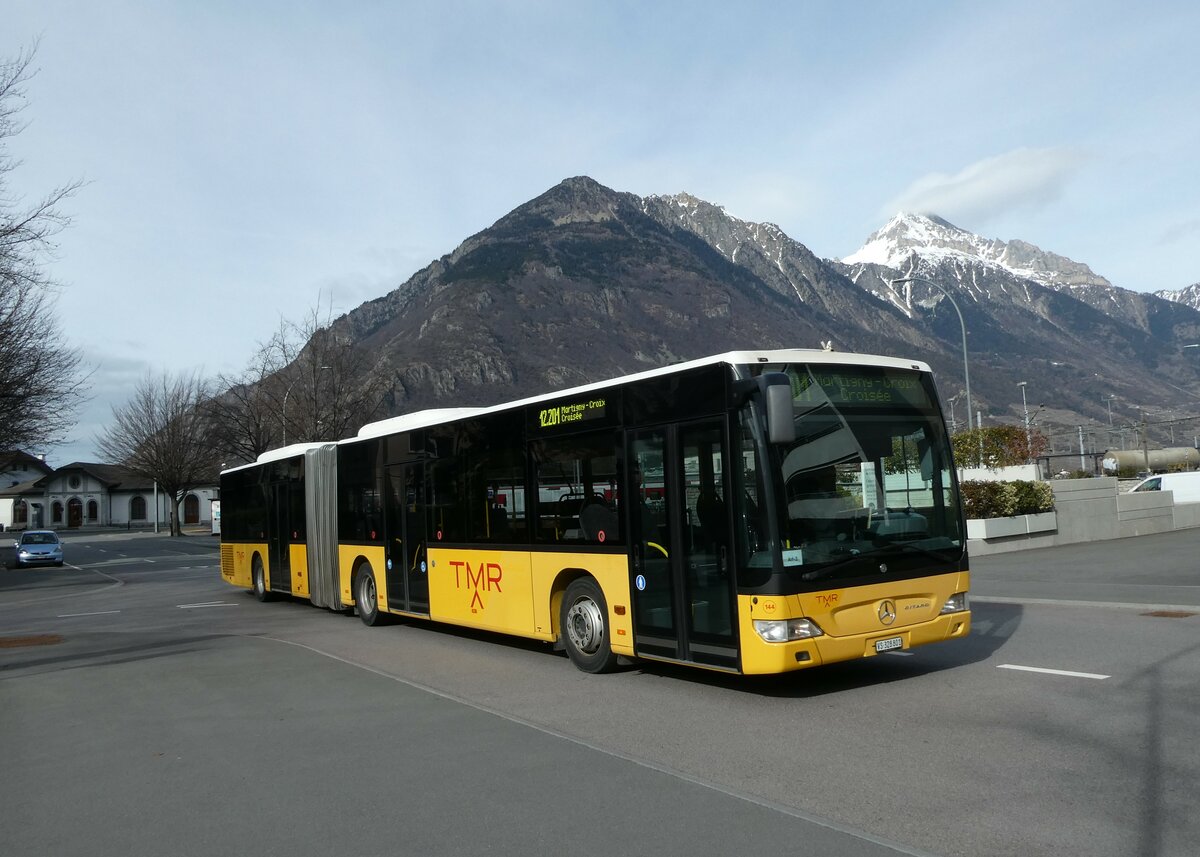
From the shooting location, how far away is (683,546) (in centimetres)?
859

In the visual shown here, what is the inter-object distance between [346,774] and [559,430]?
4728mm

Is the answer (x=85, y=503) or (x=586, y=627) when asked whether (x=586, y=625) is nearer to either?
(x=586, y=627)

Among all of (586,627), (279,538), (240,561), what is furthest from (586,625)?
(240,561)

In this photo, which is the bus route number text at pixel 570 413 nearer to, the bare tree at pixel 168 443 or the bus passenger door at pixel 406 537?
the bus passenger door at pixel 406 537

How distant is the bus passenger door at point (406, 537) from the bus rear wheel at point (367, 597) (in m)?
0.76

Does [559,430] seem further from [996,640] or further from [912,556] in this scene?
[996,640]

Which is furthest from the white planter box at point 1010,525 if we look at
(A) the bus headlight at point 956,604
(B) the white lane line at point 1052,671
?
(A) the bus headlight at point 956,604

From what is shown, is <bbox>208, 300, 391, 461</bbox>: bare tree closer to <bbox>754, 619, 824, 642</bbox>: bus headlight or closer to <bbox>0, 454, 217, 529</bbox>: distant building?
<bbox>754, 619, 824, 642</bbox>: bus headlight

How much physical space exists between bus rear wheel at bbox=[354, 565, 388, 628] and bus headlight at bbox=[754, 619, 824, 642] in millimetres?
8525

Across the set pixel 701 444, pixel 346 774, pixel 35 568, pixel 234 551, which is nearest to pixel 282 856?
pixel 346 774

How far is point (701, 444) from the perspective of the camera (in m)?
8.48

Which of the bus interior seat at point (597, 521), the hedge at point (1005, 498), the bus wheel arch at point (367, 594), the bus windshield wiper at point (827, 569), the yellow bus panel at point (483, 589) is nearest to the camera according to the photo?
the bus windshield wiper at point (827, 569)

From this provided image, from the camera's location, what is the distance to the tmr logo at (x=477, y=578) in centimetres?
1155

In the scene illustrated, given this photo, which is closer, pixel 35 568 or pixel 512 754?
pixel 512 754
